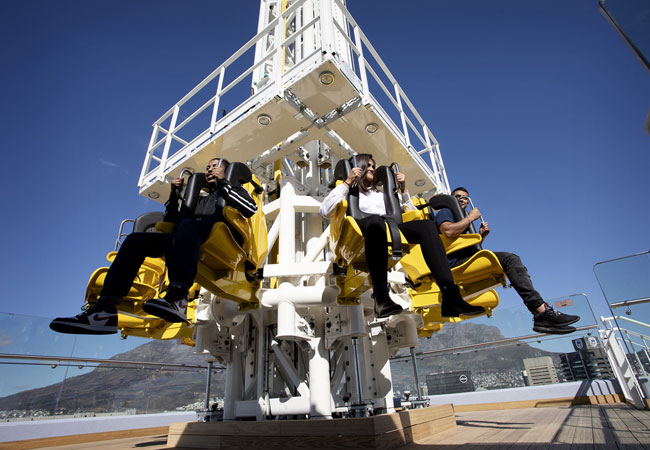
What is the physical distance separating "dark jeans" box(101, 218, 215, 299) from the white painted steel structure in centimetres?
103

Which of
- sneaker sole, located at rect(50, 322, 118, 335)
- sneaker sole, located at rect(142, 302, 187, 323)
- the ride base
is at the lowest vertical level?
the ride base

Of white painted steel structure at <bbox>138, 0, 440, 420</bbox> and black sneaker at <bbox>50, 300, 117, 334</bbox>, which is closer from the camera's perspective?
black sneaker at <bbox>50, 300, 117, 334</bbox>

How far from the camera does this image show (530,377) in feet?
22.0

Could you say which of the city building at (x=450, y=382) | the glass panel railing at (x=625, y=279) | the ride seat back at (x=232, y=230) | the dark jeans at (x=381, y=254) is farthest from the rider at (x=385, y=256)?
the city building at (x=450, y=382)

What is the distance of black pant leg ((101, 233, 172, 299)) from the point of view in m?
2.13

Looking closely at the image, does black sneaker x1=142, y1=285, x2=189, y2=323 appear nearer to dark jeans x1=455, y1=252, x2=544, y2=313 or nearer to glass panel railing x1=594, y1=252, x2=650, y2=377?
dark jeans x1=455, y1=252, x2=544, y2=313

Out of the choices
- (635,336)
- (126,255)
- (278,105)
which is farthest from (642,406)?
(126,255)

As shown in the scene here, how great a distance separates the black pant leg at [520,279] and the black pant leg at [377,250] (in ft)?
4.05

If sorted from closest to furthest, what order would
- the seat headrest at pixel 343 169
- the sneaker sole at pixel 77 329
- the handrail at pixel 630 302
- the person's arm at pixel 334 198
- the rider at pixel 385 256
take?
the sneaker sole at pixel 77 329
the rider at pixel 385 256
the person's arm at pixel 334 198
the seat headrest at pixel 343 169
the handrail at pixel 630 302

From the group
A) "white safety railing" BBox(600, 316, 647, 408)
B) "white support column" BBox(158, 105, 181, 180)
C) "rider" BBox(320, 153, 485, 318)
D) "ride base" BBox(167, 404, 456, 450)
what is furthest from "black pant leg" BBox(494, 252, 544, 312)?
"white support column" BBox(158, 105, 181, 180)

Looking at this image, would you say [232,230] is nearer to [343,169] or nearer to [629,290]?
[343,169]

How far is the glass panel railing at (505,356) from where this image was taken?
610cm

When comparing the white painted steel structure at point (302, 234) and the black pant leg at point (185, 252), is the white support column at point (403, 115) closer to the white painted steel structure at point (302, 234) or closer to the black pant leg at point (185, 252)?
the white painted steel structure at point (302, 234)

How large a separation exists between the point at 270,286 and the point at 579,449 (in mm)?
2847
